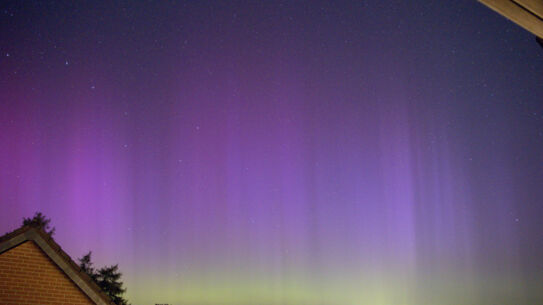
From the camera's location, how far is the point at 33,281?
8828 millimetres

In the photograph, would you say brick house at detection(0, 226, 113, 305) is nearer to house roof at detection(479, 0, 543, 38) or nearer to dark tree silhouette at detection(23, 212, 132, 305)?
house roof at detection(479, 0, 543, 38)

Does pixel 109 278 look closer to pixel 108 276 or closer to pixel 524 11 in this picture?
pixel 108 276

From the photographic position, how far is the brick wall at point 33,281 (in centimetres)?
855

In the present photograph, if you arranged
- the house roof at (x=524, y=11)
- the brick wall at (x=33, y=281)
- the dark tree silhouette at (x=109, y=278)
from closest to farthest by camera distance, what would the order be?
the house roof at (x=524, y=11) → the brick wall at (x=33, y=281) → the dark tree silhouette at (x=109, y=278)

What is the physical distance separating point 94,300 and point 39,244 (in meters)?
1.99

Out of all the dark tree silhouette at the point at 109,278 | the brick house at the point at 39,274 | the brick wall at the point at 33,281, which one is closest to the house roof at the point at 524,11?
the brick house at the point at 39,274

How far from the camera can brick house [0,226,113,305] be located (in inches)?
339

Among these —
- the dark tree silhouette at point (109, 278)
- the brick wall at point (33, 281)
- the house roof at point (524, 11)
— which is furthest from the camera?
the dark tree silhouette at point (109, 278)

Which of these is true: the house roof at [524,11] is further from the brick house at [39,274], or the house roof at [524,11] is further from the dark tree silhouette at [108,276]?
the dark tree silhouette at [108,276]

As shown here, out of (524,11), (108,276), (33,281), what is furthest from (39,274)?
(108,276)

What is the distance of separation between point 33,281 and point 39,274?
0.19 m

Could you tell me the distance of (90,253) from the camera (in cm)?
4797

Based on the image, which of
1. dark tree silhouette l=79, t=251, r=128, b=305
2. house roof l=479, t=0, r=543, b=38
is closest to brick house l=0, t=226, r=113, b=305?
house roof l=479, t=0, r=543, b=38

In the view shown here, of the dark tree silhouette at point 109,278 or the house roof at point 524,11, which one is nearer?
the house roof at point 524,11
